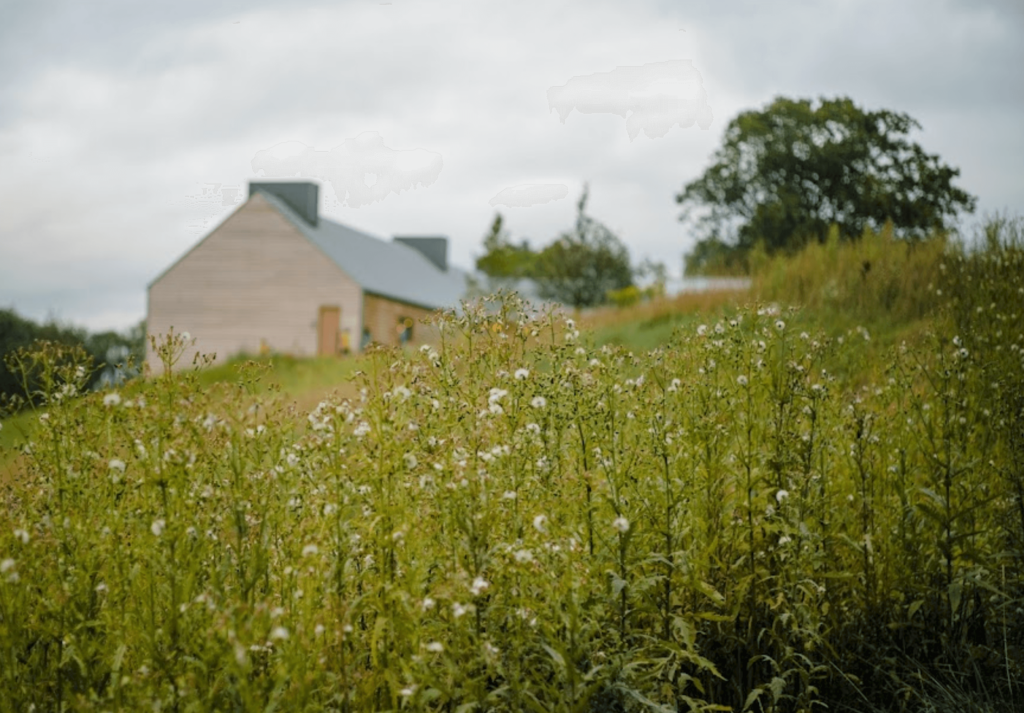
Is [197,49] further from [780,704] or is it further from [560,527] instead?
[780,704]

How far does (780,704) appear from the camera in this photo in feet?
12.9

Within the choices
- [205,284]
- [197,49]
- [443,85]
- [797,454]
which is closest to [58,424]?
[797,454]

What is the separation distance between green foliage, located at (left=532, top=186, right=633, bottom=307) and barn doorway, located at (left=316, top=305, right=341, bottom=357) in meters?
10.1

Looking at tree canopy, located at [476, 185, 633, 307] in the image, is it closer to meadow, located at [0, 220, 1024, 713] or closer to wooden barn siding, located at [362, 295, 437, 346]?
wooden barn siding, located at [362, 295, 437, 346]

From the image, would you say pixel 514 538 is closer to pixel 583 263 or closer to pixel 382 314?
pixel 382 314

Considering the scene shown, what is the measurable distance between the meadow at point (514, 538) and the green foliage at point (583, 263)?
3293cm

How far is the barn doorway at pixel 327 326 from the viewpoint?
31.5 m

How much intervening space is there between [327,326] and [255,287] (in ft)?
10.3

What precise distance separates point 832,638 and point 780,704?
45 centimetres

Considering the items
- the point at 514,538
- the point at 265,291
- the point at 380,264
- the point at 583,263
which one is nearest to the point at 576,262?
the point at 583,263

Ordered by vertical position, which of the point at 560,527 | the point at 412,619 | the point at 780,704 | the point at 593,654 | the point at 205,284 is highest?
the point at 205,284

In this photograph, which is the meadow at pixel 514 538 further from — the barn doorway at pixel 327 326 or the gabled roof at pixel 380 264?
the barn doorway at pixel 327 326

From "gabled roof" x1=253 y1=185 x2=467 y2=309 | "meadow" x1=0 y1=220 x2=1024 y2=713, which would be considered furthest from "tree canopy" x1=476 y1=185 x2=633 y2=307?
"meadow" x1=0 y1=220 x2=1024 y2=713

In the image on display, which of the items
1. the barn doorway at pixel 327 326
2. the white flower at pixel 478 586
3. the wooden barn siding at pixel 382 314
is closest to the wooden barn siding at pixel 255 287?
the barn doorway at pixel 327 326
